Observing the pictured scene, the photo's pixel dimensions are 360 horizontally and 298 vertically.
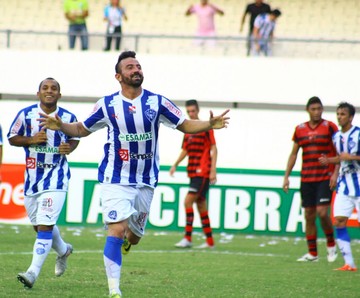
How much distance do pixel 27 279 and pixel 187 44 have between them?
1458 cm

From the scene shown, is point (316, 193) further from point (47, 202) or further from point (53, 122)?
point (53, 122)

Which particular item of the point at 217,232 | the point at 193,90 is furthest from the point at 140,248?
the point at 193,90

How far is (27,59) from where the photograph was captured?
75.4ft

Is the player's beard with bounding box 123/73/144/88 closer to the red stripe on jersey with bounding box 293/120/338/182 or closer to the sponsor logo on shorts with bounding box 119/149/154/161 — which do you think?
the sponsor logo on shorts with bounding box 119/149/154/161

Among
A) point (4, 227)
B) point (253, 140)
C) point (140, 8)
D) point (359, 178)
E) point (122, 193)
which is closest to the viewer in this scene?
point (122, 193)

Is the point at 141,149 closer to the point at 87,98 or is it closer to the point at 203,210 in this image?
the point at 203,210

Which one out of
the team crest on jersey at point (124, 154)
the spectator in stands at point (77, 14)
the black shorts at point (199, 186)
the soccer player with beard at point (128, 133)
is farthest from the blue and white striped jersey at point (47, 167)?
the spectator in stands at point (77, 14)

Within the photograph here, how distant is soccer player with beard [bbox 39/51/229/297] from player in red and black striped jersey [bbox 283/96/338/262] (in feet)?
15.6

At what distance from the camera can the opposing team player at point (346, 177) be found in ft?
40.6

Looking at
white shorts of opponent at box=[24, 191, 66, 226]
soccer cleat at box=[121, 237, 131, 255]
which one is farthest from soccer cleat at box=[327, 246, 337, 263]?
white shorts of opponent at box=[24, 191, 66, 226]

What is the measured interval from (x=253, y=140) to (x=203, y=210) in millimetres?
6662

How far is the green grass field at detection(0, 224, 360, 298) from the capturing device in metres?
9.41

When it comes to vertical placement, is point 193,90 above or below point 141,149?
above

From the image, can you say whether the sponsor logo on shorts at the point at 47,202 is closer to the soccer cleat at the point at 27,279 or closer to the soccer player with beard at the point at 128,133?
the soccer cleat at the point at 27,279
